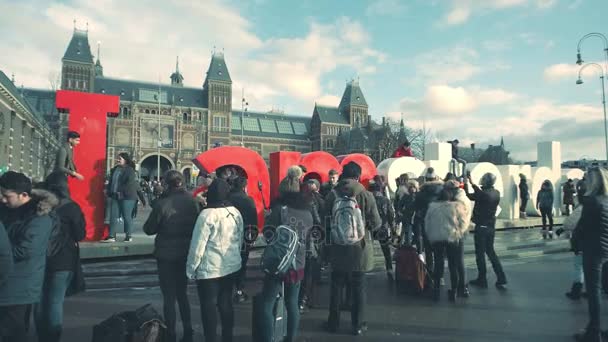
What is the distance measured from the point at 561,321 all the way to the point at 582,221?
149 cm

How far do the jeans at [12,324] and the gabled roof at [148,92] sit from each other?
73.8 metres

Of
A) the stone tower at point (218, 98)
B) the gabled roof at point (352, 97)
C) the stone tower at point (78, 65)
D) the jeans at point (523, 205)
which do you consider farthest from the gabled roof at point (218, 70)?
the jeans at point (523, 205)

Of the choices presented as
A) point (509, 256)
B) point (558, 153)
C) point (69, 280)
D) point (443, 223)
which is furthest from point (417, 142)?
point (69, 280)

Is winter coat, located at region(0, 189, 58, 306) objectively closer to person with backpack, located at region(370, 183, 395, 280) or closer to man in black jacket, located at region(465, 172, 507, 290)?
person with backpack, located at region(370, 183, 395, 280)

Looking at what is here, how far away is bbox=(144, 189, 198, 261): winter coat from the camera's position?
12.8 ft

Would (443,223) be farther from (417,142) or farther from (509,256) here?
(417,142)

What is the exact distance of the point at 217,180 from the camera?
3881mm

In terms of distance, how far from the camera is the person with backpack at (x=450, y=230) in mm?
5688

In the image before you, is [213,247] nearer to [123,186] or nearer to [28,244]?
[28,244]

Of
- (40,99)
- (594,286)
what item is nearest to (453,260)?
(594,286)

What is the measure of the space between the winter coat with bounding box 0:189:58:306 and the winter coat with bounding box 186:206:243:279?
1.15 m

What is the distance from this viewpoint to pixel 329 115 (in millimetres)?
87062

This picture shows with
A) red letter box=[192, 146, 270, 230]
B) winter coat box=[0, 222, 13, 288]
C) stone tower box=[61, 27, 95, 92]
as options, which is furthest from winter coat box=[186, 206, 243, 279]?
stone tower box=[61, 27, 95, 92]

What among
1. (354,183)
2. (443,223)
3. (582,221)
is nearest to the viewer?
(582,221)
